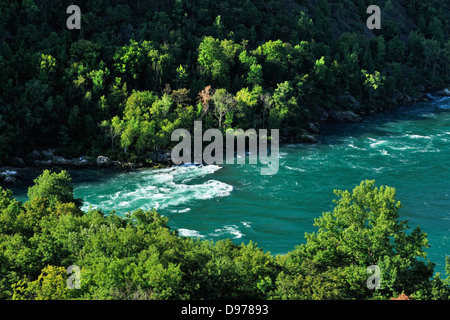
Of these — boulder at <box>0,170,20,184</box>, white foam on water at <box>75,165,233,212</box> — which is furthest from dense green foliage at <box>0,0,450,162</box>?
white foam on water at <box>75,165,233,212</box>

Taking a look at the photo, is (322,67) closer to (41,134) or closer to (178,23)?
(178,23)

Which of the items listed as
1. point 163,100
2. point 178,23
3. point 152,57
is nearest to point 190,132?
point 163,100

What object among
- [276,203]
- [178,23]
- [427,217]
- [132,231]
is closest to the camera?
[132,231]

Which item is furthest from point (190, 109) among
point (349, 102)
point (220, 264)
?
point (220, 264)

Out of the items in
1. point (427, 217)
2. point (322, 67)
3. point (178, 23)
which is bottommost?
point (427, 217)

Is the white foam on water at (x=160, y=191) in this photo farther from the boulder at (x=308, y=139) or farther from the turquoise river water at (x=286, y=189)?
the boulder at (x=308, y=139)

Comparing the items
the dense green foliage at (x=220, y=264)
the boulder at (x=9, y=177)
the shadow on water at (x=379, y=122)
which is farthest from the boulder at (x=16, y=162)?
the shadow on water at (x=379, y=122)

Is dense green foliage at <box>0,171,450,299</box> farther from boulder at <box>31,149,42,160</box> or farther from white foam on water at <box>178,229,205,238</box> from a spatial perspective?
boulder at <box>31,149,42,160</box>
